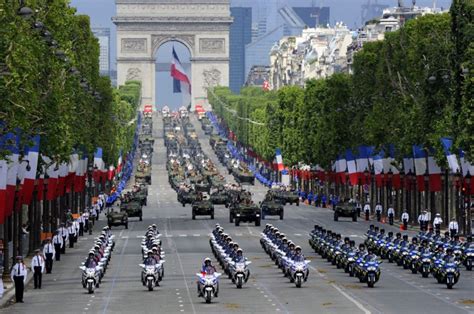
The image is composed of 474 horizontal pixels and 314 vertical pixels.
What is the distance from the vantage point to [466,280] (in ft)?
233

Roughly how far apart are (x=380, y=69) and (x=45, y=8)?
49912mm

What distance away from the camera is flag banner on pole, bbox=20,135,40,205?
249 feet

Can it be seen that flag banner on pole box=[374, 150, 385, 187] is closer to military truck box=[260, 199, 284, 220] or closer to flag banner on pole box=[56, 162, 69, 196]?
military truck box=[260, 199, 284, 220]

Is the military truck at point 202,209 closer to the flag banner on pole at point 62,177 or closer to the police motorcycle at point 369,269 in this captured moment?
the flag banner on pole at point 62,177

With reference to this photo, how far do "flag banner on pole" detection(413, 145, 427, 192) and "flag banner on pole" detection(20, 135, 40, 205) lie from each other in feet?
144

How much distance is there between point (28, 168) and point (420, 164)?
155ft

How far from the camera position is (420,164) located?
11875 cm

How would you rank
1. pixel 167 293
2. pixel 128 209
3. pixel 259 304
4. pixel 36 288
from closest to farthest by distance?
1. pixel 259 304
2. pixel 167 293
3. pixel 36 288
4. pixel 128 209

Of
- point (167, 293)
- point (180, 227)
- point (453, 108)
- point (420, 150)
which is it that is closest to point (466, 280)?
point (167, 293)

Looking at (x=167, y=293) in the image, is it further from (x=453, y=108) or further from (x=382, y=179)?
(x=382, y=179)

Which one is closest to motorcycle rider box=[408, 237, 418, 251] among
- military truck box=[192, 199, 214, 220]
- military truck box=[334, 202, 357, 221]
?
military truck box=[334, 202, 357, 221]

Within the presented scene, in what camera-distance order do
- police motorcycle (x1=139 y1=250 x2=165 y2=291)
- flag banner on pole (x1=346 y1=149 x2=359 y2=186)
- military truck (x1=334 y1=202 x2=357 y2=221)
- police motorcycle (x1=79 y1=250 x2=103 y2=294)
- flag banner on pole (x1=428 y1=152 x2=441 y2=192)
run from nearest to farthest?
police motorcycle (x1=79 y1=250 x2=103 y2=294), police motorcycle (x1=139 y1=250 x2=165 y2=291), flag banner on pole (x1=428 y1=152 x2=441 y2=192), military truck (x1=334 y1=202 x2=357 y2=221), flag banner on pole (x1=346 y1=149 x2=359 y2=186)

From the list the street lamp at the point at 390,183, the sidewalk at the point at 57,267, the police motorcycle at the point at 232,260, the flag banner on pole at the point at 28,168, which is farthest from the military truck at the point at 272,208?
the flag banner on pole at the point at 28,168

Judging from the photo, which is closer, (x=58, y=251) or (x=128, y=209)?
(x=58, y=251)
